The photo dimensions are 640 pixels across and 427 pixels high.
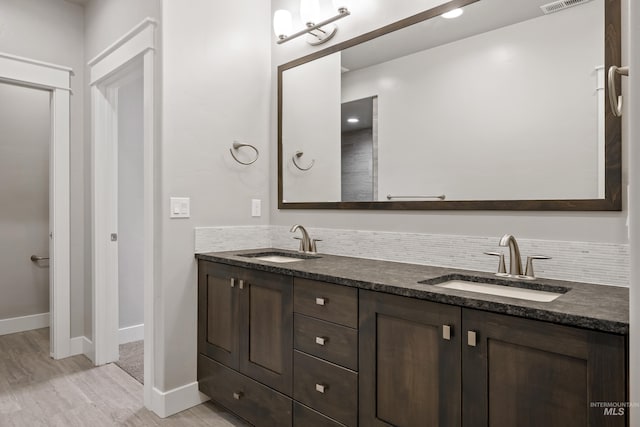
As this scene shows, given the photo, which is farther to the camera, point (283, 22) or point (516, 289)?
point (283, 22)

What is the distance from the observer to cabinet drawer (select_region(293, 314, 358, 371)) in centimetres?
154

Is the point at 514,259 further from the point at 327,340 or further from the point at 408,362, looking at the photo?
the point at 327,340

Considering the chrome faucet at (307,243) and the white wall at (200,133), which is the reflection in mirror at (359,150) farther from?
the white wall at (200,133)

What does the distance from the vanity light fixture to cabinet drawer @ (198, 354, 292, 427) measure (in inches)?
77.3

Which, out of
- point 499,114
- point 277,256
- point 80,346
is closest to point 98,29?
point 277,256

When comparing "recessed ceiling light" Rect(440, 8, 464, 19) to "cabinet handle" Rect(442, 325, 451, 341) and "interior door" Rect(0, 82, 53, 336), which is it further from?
"interior door" Rect(0, 82, 53, 336)

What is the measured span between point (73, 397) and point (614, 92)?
305cm

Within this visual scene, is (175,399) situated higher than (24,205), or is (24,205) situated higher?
(24,205)

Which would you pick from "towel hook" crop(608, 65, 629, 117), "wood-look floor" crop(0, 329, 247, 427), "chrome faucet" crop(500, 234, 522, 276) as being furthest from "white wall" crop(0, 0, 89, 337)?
"towel hook" crop(608, 65, 629, 117)

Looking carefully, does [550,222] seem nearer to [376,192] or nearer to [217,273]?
[376,192]

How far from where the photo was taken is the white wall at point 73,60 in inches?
117

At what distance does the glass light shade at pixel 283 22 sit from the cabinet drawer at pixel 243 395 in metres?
2.02

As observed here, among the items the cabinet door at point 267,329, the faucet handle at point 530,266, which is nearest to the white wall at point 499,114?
the faucet handle at point 530,266

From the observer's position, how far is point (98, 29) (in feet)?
9.63
